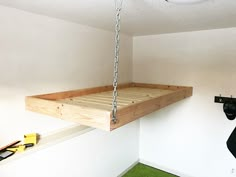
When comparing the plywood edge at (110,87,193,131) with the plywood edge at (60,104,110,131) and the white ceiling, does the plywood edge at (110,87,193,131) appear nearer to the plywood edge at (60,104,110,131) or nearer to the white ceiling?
the plywood edge at (60,104,110,131)

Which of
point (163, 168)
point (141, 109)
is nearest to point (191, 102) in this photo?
point (163, 168)

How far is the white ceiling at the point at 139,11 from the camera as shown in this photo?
1.60 metres

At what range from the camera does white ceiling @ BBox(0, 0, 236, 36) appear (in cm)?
160

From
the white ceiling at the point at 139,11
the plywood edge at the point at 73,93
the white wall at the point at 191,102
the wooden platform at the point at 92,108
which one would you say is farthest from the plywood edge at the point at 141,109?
the plywood edge at the point at 73,93

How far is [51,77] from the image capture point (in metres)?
2.14

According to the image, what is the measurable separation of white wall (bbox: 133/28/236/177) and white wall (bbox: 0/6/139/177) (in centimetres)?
66

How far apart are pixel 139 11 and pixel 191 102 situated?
1.68 metres

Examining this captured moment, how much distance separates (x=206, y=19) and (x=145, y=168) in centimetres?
243

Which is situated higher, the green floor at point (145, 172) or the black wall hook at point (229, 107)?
the black wall hook at point (229, 107)

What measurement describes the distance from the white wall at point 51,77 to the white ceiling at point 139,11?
18 centimetres

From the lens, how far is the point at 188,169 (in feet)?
10.1

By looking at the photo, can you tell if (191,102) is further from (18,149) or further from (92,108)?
(18,149)

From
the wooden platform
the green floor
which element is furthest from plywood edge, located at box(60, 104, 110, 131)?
the green floor

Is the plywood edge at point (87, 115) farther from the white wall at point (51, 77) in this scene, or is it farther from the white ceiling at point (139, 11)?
the white ceiling at point (139, 11)
